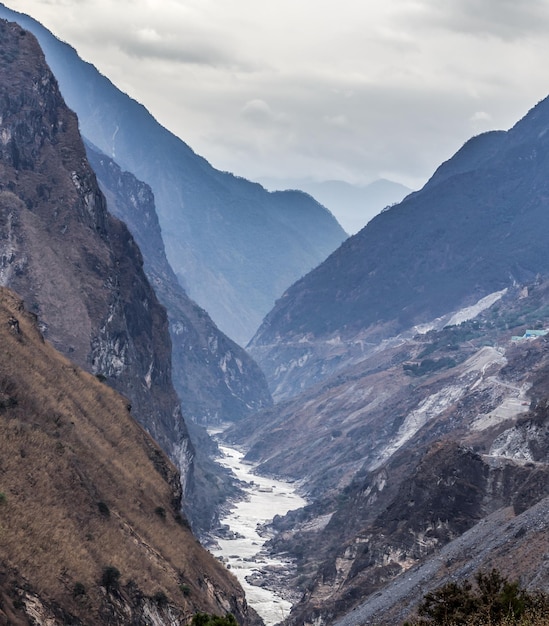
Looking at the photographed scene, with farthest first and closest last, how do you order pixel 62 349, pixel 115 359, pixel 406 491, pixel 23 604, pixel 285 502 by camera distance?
pixel 285 502
pixel 115 359
pixel 62 349
pixel 406 491
pixel 23 604

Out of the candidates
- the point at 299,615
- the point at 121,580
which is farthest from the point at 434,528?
the point at 121,580

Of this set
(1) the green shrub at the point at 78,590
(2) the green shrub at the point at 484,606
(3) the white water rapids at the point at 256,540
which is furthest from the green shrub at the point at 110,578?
(3) the white water rapids at the point at 256,540

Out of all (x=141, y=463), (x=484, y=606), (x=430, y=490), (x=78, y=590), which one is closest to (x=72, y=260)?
(x=141, y=463)

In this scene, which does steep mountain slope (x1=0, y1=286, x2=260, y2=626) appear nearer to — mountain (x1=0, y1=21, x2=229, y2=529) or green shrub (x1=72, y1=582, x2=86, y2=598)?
green shrub (x1=72, y1=582, x2=86, y2=598)

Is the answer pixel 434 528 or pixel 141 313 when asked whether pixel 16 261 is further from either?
pixel 434 528

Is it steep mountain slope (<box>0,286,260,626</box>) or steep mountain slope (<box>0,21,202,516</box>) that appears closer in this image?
steep mountain slope (<box>0,286,260,626</box>)

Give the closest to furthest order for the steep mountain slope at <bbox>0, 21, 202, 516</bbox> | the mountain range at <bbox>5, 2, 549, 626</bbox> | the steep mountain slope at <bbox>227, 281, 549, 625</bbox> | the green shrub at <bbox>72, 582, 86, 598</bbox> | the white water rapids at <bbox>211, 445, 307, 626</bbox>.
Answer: the green shrub at <bbox>72, 582, 86, 598</bbox>
the mountain range at <bbox>5, 2, 549, 626</bbox>
the steep mountain slope at <bbox>227, 281, 549, 625</bbox>
the white water rapids at <bbox>211, 445, 307, 626</bbox>
the steep mountain slope at <bbox>0, 21, 202, 516</bbox>

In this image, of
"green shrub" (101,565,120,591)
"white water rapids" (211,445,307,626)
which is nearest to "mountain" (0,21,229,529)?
"white water rapids" (211,445,307,626)

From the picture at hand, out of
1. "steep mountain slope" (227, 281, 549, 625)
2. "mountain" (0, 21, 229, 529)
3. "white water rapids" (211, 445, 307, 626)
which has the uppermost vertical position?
"mountain" (0, 21, 229, 529)
